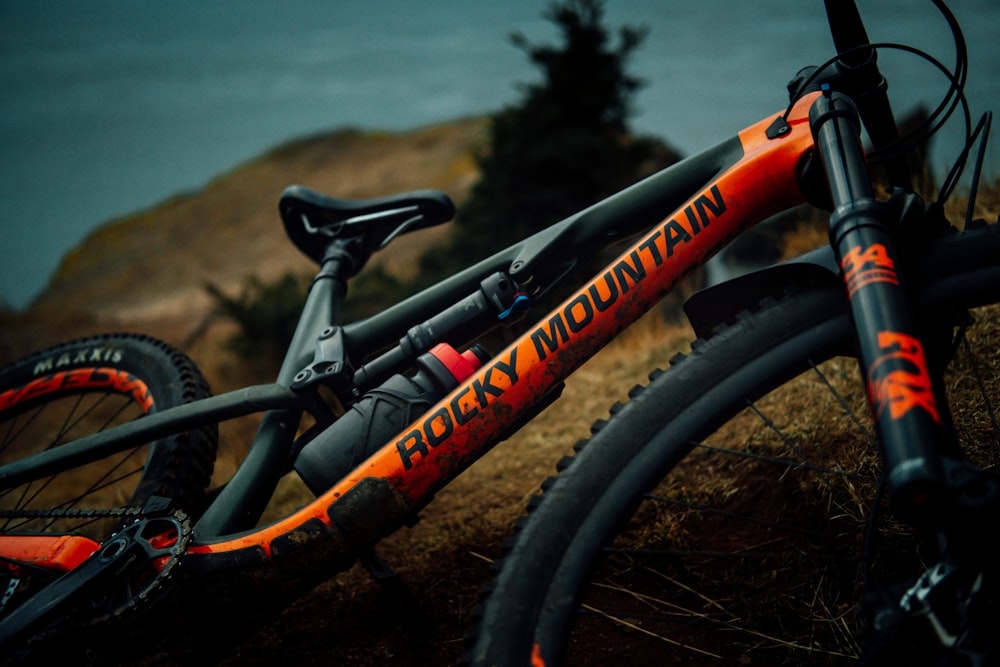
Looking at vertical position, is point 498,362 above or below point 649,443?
above

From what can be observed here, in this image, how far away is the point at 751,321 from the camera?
41.1 inches

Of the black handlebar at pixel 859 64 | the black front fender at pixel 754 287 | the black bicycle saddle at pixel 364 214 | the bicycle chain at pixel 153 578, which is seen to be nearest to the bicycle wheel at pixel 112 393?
the bicycle chain at pixel 153 578

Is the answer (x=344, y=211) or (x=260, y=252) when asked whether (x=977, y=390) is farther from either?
(x=260, y=252)

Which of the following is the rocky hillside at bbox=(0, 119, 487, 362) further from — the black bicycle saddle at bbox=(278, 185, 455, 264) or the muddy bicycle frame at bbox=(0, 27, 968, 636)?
the muddy bicycle frame at bbox=(0, 27, 968, 636)

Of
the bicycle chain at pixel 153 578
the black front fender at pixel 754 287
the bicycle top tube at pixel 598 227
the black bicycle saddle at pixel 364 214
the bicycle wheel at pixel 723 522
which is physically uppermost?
the black bicycle saddle at pixel 364 214

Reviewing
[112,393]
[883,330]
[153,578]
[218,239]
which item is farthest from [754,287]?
[218,239]

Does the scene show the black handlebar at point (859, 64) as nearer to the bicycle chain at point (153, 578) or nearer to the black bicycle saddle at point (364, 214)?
the black bicycle saddle at point (364, 214)

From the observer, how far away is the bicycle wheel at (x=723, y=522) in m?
0.94

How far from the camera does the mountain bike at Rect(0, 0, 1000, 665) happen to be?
87 cm

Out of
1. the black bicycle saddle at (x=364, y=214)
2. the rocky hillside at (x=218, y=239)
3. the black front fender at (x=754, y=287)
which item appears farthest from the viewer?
the rocky hillside at (x=218, y=239)

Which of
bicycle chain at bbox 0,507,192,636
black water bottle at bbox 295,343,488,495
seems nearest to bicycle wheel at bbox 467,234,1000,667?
black water bottle at bbox 295,343,488,495

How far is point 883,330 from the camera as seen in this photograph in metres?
0.83

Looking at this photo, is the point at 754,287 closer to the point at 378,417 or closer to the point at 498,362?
the point at 498,362

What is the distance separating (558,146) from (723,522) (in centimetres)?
431
